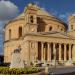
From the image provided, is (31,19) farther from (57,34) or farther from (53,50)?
(53,50)

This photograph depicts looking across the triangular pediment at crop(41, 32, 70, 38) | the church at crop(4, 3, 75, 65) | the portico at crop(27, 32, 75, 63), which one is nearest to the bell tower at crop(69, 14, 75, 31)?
the church at crop(4, 3, 75, 65)

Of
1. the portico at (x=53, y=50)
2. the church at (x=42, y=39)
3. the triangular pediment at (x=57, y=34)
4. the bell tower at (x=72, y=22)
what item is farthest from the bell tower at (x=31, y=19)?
the bell tower at (x=72, y=22)

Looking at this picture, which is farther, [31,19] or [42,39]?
[31,19]

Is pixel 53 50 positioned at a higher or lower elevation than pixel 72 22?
lower

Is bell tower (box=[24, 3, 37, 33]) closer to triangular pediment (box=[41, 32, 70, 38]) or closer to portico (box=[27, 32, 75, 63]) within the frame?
triangular pediment (box=[41, 32, 70, 38])

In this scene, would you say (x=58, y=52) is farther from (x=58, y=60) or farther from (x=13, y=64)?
(x=13, y=64)

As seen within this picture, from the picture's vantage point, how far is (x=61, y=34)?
84875mm

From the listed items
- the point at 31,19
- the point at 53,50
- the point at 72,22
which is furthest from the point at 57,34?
the point at 72,22

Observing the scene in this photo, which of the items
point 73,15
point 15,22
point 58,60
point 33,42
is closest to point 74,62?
point 58,60

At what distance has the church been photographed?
262ft

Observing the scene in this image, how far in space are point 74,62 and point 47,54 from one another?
848 cm

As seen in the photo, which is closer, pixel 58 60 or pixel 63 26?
pixel 58 60

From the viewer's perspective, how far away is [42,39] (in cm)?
8156

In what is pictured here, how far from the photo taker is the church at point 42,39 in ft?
262
